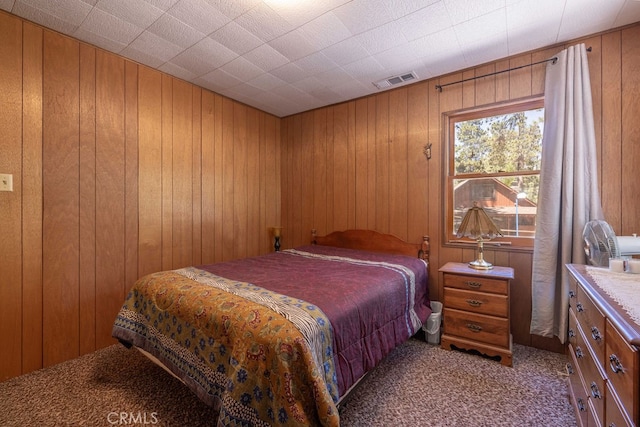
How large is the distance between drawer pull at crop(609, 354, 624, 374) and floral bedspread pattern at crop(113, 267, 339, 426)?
96cm

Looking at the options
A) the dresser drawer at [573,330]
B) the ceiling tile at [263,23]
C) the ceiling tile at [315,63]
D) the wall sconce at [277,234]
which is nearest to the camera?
the dresser drawer at [573,330]

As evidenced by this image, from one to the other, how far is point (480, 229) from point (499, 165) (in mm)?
748

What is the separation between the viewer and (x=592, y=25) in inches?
80.9

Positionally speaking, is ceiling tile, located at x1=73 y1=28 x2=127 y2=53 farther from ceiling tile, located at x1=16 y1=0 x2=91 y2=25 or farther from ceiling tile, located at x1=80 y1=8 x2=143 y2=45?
ceiling tile, located at x1=16 y1=0 x2=91 y2=25

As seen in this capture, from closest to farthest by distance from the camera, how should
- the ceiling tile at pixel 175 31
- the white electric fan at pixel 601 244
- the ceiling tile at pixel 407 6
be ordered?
the white electric fan at pixel 601 244 → the ceiling tile at pixel 407 6 → the ceiling tile at pixel 175 31

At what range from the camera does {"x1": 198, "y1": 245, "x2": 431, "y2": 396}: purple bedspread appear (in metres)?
1.54

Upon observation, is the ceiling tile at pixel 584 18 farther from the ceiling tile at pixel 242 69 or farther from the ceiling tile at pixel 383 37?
the ceiling tile at pixel 242 69

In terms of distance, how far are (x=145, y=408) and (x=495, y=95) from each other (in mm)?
3599

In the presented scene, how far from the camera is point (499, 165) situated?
267 centimetres

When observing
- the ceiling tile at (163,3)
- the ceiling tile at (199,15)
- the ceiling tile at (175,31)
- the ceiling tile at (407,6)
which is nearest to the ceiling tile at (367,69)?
the ceiling tile at (407,6)

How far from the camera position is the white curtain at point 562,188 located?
209cm

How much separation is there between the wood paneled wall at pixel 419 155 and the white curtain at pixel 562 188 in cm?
15

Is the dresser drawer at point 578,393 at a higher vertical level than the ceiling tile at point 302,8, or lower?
lower

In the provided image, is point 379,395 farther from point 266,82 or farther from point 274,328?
point 266,82
